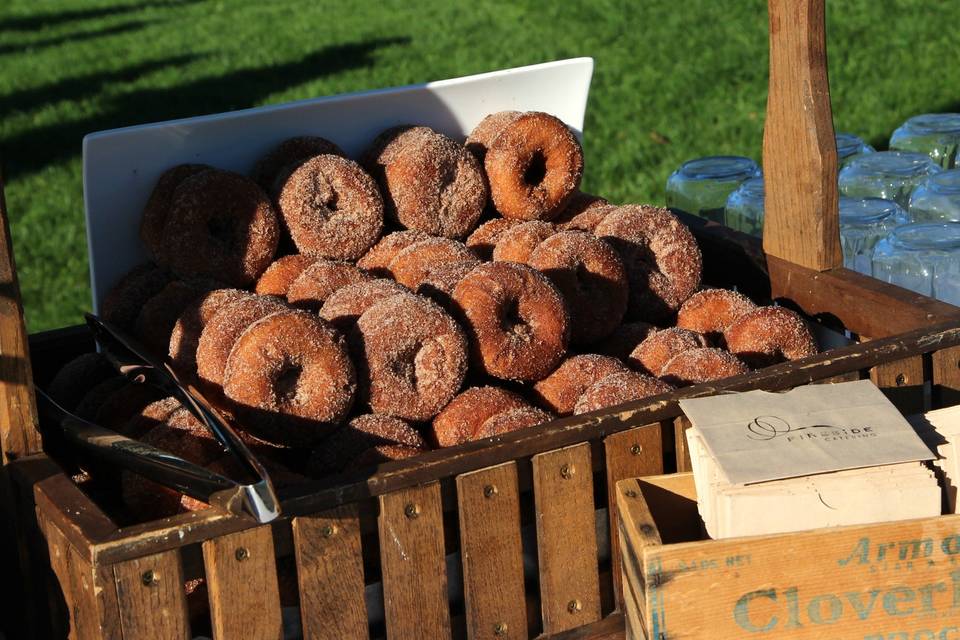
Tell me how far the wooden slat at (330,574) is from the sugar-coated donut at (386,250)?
3.82 ft

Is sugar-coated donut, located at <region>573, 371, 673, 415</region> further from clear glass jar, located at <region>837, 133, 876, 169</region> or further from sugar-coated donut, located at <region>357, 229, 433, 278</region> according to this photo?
clear glass jar, located at <region>837, 133, 876, 169</region>

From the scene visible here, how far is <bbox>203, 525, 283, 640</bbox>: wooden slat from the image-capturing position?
192 cm

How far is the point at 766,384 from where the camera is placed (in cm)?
236

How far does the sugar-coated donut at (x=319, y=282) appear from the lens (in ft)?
9.56

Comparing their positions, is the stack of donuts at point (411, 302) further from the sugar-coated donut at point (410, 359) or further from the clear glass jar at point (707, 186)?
the clear glass jar at point (707, 186)

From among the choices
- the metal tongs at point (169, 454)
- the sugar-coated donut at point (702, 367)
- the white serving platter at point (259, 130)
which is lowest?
the sugar-coated donut at point (702, 367)

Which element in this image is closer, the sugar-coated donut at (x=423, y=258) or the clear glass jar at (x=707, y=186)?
the sugar-coated donut at (x=423, y=258)

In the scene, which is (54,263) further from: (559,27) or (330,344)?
(559,27)

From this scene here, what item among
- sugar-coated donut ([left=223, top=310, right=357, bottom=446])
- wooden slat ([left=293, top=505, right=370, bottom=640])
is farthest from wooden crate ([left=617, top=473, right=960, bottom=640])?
sugar-coated donut ([left=223, top=310, right=357, bottom=446])

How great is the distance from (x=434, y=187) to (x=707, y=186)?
1.86m

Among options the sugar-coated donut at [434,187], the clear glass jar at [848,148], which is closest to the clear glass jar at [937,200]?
the clear glass jar at [848,148]

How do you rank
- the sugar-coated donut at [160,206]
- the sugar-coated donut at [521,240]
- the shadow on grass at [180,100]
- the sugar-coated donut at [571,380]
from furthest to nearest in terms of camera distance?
the shadow on grass at [180,100] < the sugar-coated donut at [160,206] < the sugar-coated donut at [521,240] < the sugar-coated donut at [571,380]

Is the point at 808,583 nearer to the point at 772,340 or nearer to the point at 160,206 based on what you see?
the point at 772,340

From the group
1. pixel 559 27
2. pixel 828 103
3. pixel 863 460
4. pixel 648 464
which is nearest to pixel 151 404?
pixel 648 464
